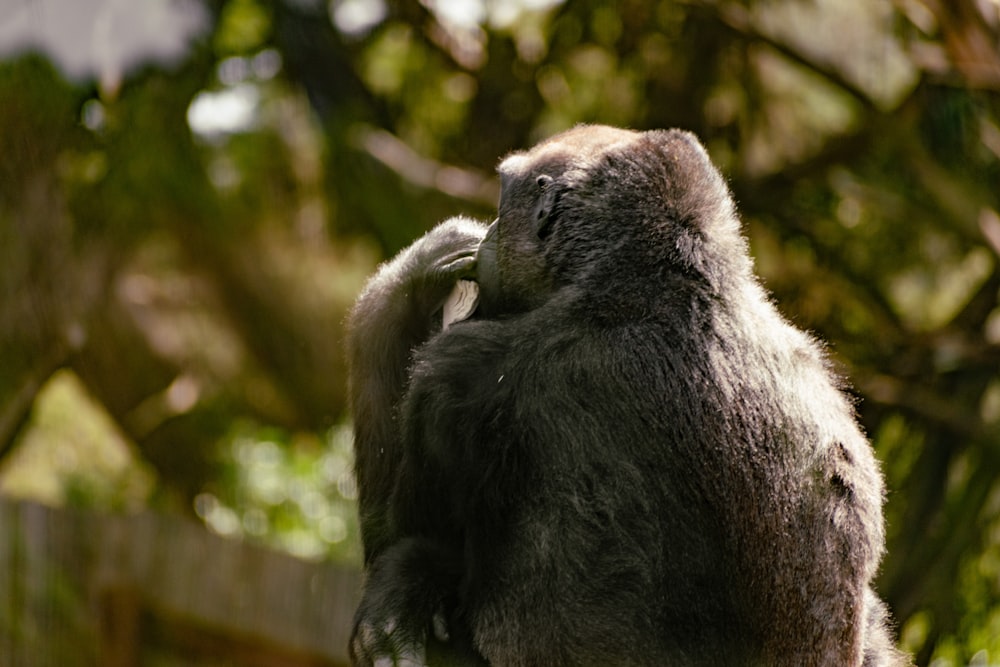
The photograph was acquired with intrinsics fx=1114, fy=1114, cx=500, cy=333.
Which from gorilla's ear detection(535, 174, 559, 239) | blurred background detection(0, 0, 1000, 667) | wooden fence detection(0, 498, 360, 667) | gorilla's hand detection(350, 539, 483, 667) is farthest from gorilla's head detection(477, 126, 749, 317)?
wooden fence detection(0, 498, 360, 667)

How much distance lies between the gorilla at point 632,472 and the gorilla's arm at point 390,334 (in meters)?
0.20

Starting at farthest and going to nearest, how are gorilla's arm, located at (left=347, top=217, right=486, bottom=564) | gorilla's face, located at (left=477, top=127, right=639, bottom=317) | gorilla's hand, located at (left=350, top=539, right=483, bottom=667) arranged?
gorilla's arm, located at (left=347, top=217, right=486, bottom=564) → gorilla's face, located at (left=477, top=127, right=639, bottom=317) → gorilla's hand, located at (left=350, top=539, right=483, bottom=667)

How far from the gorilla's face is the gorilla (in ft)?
0.09

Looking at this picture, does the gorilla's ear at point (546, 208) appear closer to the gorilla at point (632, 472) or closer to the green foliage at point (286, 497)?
the gorilla at point (632, 472)

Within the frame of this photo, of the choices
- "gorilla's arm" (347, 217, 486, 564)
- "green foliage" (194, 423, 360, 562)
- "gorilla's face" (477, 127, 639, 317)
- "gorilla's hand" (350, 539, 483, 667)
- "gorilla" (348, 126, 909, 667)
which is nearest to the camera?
"gorilla" (348, 126, 909, 667)

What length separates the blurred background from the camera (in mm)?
4590

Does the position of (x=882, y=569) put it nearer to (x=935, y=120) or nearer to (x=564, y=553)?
(x=935, y=120)

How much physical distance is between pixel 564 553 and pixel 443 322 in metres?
0.82

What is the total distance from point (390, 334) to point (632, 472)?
829 mm

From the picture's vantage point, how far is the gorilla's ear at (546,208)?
262 centimetres

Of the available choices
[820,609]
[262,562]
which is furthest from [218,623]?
[820,609]

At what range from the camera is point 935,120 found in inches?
211

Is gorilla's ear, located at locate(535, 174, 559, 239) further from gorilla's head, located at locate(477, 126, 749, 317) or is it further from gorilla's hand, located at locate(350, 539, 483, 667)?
gorilla's hand, located at locate(350, 539, 483, 667)

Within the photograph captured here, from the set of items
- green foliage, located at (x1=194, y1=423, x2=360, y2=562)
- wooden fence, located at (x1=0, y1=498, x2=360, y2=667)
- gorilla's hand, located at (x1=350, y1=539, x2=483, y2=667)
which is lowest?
gorilla's hand, located at (x1=350, y1=539, x2=483, y2=667)
